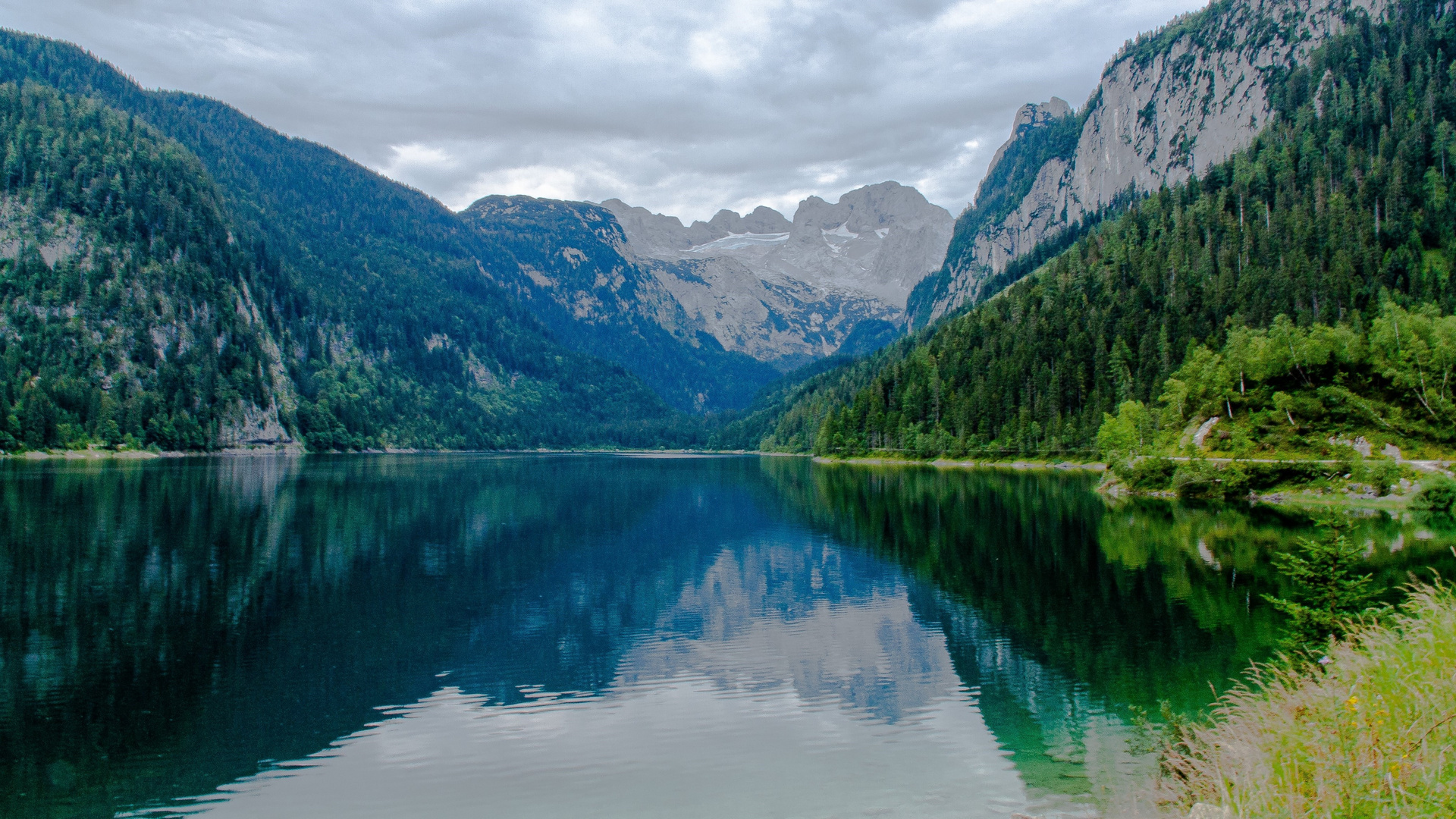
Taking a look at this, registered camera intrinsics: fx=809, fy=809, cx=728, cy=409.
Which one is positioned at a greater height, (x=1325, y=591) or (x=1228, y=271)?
(x=1228, y=271)

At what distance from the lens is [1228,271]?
426ft

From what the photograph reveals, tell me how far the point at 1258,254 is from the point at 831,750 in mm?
146862

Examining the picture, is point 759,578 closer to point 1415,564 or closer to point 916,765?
point 916,765

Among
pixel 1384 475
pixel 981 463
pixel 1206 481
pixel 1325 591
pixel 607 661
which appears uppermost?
pixel 1325 591

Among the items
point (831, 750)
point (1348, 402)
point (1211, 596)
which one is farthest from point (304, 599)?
point (1348, 402)

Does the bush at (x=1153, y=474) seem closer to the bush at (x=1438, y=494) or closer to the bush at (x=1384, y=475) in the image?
the bush at (x=1384, y=475)

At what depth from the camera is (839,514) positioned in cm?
6762

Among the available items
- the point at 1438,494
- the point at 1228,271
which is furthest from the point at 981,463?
the point at 1438,494

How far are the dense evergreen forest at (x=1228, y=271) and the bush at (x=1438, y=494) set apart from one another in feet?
105

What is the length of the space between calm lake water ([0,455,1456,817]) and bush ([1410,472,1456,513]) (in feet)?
19.6

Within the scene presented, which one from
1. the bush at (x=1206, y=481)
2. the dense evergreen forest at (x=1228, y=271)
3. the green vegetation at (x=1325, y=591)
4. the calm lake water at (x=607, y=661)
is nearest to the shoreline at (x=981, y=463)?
the dense evergreen forest at (x=1228, y=271)

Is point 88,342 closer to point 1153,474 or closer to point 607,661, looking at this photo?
point 607,661

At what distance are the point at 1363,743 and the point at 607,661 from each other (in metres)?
19.9

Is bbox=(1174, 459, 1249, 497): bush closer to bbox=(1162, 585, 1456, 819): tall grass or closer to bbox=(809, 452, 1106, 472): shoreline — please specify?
bbox=(809, 452, 1106, 472): shoreline
